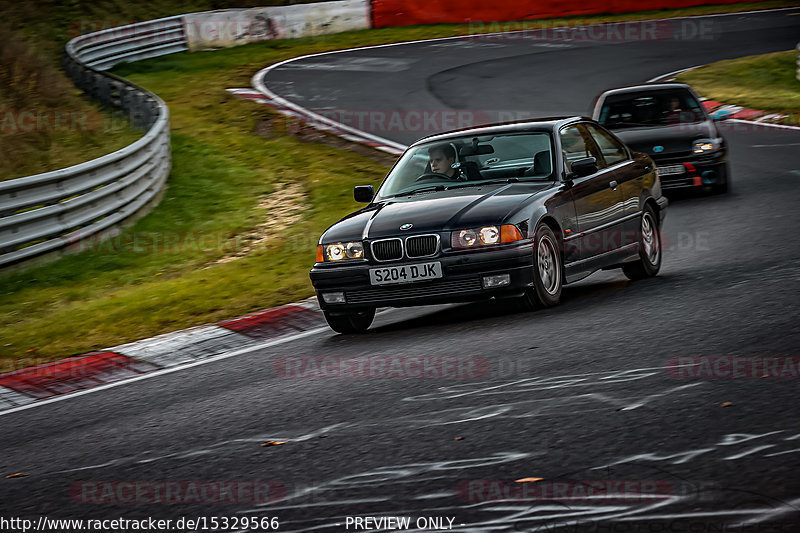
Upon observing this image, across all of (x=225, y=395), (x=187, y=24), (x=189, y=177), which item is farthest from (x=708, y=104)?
(x=225, y=395)

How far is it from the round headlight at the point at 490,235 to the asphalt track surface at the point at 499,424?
613 millimetres

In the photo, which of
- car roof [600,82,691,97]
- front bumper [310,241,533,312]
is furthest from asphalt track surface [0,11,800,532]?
car roof [600,82,691,97]

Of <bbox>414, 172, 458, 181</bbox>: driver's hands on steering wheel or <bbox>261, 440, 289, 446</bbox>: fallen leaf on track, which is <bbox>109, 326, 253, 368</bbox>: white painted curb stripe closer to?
<bbox>414, 172, 458, 181</bbox>: driver's hands on steering wheel

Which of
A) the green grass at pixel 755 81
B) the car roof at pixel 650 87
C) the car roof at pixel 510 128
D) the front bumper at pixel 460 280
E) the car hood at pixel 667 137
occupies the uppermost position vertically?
the car roof at pixel 510 128

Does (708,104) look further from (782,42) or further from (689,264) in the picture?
(689,264)

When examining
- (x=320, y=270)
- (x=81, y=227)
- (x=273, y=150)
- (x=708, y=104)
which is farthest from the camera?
(x=708, y=104)

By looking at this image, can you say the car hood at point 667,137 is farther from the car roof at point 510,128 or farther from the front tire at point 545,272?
the front tire at point 545,272

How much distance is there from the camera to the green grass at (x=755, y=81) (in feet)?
74.9

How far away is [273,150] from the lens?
60.9 ft

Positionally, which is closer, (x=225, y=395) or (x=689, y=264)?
(x=225, y=395)

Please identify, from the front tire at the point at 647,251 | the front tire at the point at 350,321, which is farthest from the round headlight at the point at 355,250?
the front tire at the point at 647,251

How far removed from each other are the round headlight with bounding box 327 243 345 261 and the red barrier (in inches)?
A: 1122

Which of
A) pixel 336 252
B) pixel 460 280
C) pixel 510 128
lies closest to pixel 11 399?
pixel 336 252

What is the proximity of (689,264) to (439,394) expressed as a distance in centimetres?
488
